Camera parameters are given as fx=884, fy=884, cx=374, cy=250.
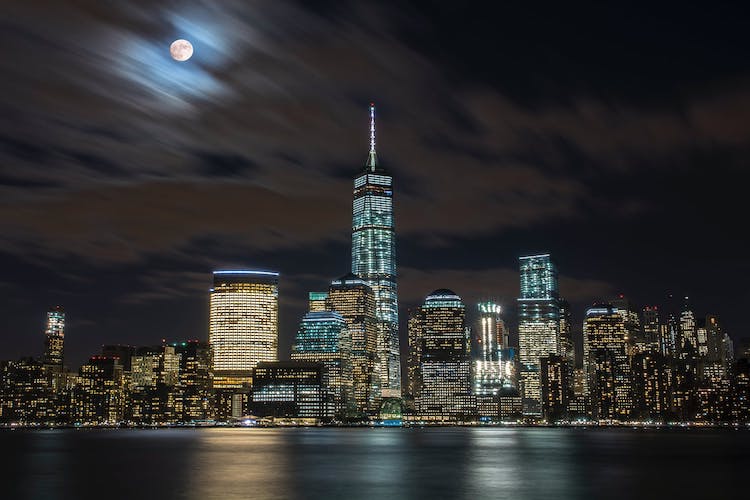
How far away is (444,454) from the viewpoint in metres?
144

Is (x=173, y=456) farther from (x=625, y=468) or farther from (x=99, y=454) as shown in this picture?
(x=625, y=468)

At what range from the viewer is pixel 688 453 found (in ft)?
486

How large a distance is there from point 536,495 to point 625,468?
126ft

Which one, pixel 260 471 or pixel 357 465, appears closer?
pixel 260 471

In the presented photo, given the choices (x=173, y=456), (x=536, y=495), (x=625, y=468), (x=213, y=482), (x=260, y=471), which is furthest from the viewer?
(x=173, y=456)

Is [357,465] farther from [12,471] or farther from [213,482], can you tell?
[12,471]

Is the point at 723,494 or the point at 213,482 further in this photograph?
the point at 213,482

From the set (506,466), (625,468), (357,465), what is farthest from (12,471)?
(625,468)

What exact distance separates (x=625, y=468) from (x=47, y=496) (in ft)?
229

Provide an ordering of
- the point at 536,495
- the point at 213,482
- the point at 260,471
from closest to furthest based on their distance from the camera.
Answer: the point at 536,495 → the point at 213,482 → the point at 260,471

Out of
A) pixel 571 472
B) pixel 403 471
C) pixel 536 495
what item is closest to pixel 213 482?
pixel 403 471

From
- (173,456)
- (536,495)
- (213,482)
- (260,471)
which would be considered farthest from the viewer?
(173,456)

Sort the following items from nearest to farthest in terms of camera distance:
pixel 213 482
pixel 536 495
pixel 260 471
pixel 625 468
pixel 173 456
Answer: pixel 536 495 < pixel 213 482 < pixel 260 471 < pixel 625 468 < pixel 173 456

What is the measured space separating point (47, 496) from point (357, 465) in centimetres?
4577
